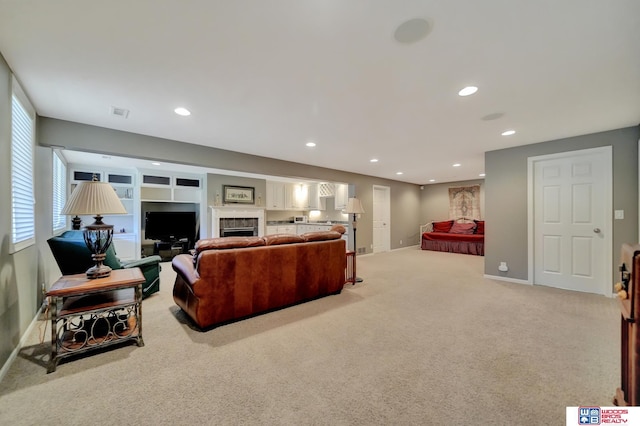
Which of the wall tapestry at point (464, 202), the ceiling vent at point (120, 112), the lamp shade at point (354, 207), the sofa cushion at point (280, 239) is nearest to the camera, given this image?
the ceiling vent at point (120, 112)

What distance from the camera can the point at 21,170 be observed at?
7.76 feet

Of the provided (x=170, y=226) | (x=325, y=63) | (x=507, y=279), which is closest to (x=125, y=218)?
(x=170, y=226)

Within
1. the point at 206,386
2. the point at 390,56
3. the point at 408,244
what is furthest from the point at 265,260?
the point at 408,244

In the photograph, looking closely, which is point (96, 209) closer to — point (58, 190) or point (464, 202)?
point (58, 190)

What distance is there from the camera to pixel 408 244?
8.82m

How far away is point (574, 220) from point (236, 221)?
23.0 feet

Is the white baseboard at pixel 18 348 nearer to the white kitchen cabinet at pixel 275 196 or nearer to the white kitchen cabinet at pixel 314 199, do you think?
the white kitchen cabinet at pixel 275 196

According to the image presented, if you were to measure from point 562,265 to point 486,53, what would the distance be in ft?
12.7

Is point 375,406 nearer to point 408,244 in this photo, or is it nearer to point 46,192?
point 46,192

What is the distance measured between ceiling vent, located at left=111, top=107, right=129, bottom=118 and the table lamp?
96 centimetres

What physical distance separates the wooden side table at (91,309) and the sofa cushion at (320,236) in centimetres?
182

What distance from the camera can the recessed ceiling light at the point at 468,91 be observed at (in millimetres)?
2277

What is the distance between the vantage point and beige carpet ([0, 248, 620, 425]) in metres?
1.49

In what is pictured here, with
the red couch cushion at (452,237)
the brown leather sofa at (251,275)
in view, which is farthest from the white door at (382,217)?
the brown leather sofa at (251,275)
